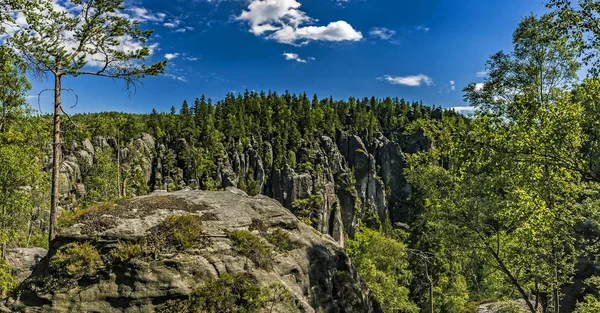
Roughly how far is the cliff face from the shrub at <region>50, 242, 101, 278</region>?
202 feet

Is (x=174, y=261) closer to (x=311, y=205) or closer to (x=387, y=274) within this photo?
(x=387, y=274)

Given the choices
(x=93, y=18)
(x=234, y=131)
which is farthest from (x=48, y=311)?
(x=234, y=131)

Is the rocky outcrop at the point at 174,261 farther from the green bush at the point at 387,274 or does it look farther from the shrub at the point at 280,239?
the green bush at the point at 387,274

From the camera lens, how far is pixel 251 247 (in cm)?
944

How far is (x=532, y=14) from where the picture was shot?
13328 millimetres

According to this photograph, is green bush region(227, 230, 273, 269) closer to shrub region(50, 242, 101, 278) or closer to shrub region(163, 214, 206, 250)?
shrub region(163, 214, 206, 250)

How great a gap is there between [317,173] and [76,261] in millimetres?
91213

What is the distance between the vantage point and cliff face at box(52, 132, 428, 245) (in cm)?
7769

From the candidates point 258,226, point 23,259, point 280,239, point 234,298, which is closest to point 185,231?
point 234,298

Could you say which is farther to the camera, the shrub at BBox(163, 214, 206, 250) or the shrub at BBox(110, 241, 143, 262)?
the shrub at BBox(163, 214, 206, 250)

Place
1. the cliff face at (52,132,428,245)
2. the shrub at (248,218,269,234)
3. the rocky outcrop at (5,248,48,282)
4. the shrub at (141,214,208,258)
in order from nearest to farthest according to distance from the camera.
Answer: the shrub at (141,214,208,258) → the shrub at (248,218,269,234) → the rocky outcrop at (5,248,48,282) → the cliff face at (52,132,428,245)

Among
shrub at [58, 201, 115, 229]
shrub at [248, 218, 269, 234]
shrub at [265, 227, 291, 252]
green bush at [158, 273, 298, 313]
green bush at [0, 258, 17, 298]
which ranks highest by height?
shrub at [58, 201, 115, 229]

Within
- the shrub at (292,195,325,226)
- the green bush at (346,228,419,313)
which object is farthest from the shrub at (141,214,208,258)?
the shrub at (292,195,325,226)

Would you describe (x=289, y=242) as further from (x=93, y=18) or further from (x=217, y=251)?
(x=93, y=18)
